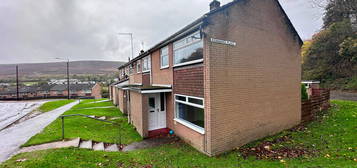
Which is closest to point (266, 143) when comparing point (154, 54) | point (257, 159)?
point (257, 159)

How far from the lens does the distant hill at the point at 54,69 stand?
273 feet

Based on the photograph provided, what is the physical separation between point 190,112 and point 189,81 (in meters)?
1.50

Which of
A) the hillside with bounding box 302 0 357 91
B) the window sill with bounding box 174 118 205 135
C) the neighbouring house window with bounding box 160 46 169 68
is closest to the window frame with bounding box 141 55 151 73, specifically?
the neighbouring house window with bounding box 160 46 169 68

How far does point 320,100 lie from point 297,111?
12.1 ft

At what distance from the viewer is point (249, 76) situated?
679 cm

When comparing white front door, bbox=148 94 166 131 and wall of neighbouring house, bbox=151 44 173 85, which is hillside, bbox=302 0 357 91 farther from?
white front door, bbox=148 94 166 131

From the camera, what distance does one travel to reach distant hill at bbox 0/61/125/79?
83.2 meters

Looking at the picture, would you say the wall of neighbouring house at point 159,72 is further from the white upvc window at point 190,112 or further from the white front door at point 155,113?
the white upvc window at point 190,112

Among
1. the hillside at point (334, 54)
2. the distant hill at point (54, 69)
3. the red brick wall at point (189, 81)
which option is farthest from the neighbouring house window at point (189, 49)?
the distant hill at point (54, 69)

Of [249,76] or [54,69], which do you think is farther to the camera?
[54,69]

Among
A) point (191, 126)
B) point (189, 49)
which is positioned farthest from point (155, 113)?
point (189, 49)

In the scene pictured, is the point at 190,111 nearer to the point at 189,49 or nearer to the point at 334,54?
the point at 189,49

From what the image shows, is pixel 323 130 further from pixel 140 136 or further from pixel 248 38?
pixel 140 136

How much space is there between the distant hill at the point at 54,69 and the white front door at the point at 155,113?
86.2m
